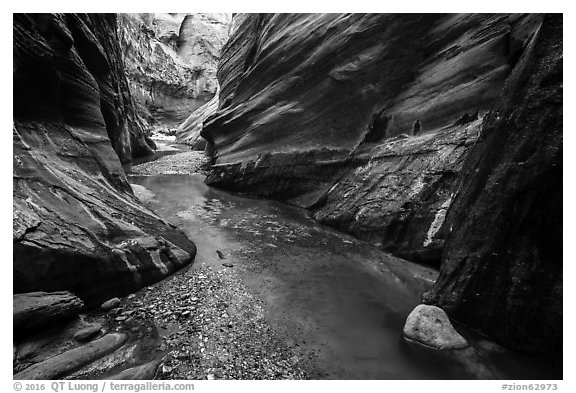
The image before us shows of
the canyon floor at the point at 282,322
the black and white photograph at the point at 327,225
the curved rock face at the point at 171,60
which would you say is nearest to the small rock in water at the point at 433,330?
the black and white photograph at the point at 327,225

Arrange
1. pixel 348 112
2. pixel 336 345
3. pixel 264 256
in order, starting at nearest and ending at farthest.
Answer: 1. pixel 336 345
2. pixel 264 256
3. pixel 348 112

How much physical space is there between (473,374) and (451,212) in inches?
178

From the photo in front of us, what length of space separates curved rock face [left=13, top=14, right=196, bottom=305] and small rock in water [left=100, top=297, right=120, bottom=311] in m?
0.23

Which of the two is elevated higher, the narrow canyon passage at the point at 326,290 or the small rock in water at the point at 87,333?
the narrow canyon passage at the point at 326,290

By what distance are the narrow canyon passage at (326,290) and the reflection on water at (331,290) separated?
2cm

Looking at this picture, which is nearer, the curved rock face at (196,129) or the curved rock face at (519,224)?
the curved rock face at (519,224)

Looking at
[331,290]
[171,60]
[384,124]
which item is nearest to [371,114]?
[384,124]

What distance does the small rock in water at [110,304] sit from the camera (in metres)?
6.82

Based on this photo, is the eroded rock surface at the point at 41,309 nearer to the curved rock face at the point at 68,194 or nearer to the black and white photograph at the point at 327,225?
the black and white photograph at the point at 327,225

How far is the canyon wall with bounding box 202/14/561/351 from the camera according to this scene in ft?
31.1

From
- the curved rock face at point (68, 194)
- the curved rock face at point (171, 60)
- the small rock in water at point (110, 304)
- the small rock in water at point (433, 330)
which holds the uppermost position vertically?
the curved rock face at point (171, 60)

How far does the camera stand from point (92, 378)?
5.03 m
